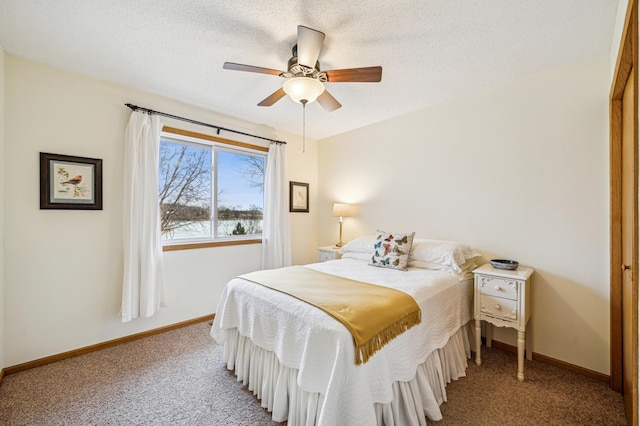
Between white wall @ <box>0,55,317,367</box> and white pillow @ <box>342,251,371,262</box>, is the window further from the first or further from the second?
white pillow @ <box>342,251,371,262</box>

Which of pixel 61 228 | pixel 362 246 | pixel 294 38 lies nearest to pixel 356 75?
pixel 294 38

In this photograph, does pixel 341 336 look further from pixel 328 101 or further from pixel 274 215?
pixel 274 215

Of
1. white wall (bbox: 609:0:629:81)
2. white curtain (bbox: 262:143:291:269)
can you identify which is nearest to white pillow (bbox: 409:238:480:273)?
white wall (bbox: 609:0:629:81)

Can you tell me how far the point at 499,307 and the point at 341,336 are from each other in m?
1.56

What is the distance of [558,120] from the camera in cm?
229

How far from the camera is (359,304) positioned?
5.24ft

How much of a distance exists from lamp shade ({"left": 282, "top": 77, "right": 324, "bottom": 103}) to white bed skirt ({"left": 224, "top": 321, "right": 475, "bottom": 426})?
1.80 m

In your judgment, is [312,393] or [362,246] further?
[362,246]

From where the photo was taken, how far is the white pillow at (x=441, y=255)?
2.43 m

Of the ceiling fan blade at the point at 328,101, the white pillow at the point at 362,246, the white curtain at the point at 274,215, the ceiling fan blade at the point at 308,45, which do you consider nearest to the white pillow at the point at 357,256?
the white pillow at the point at 362,246

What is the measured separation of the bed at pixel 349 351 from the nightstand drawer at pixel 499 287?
0.18 m

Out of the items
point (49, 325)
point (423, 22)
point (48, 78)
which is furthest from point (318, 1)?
point (49, 325)

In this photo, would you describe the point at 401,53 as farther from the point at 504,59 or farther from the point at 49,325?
the point at 49,325

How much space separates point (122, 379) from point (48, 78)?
2597 mm
